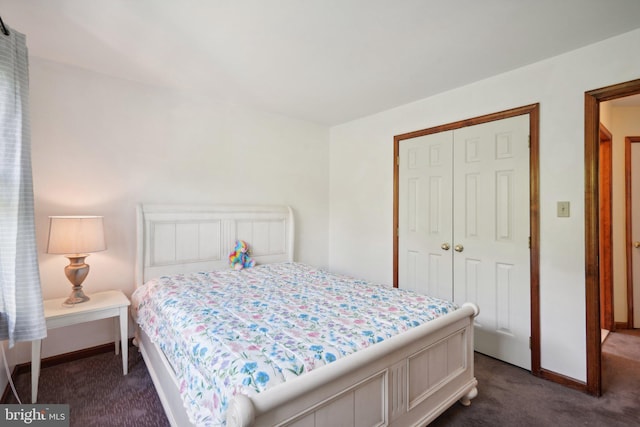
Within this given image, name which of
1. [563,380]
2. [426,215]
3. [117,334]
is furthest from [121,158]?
[563,380]

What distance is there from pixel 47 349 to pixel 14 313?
1248 mm

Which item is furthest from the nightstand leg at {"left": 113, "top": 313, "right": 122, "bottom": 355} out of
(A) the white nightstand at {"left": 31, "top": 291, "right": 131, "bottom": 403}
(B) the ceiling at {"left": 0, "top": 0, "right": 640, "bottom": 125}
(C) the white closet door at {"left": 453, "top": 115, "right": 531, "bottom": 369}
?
(C) the white closet door at {"left": 453, "top": 115, "right": 531, "bottom": 369}

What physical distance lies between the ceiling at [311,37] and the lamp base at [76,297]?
174cm

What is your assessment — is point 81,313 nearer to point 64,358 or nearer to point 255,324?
point 64,358

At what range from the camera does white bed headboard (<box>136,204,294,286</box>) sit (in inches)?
105

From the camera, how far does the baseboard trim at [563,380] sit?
2087 mm

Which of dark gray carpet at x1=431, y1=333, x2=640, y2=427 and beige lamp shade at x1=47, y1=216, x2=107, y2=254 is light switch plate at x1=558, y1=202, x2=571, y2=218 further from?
beige lamp shade at x1=47, y1=216, x2=107, y2=254

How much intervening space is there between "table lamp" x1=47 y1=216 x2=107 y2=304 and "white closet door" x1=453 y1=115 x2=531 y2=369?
2930 millimetres

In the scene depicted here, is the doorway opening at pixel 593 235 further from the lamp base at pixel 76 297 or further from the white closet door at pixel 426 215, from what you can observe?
the lamp base at pixel 76 297

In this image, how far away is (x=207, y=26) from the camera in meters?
1.86

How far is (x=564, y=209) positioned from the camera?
2.16 m

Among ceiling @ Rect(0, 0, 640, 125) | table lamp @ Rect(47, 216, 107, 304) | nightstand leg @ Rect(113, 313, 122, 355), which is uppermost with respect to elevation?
ceiling @ Rect(0, 0, 640, 125)

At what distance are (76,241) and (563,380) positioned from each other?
3.56m

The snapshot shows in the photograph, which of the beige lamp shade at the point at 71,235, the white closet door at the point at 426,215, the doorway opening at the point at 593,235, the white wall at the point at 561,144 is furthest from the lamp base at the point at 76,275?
the doorway opening at the point at 593,235
